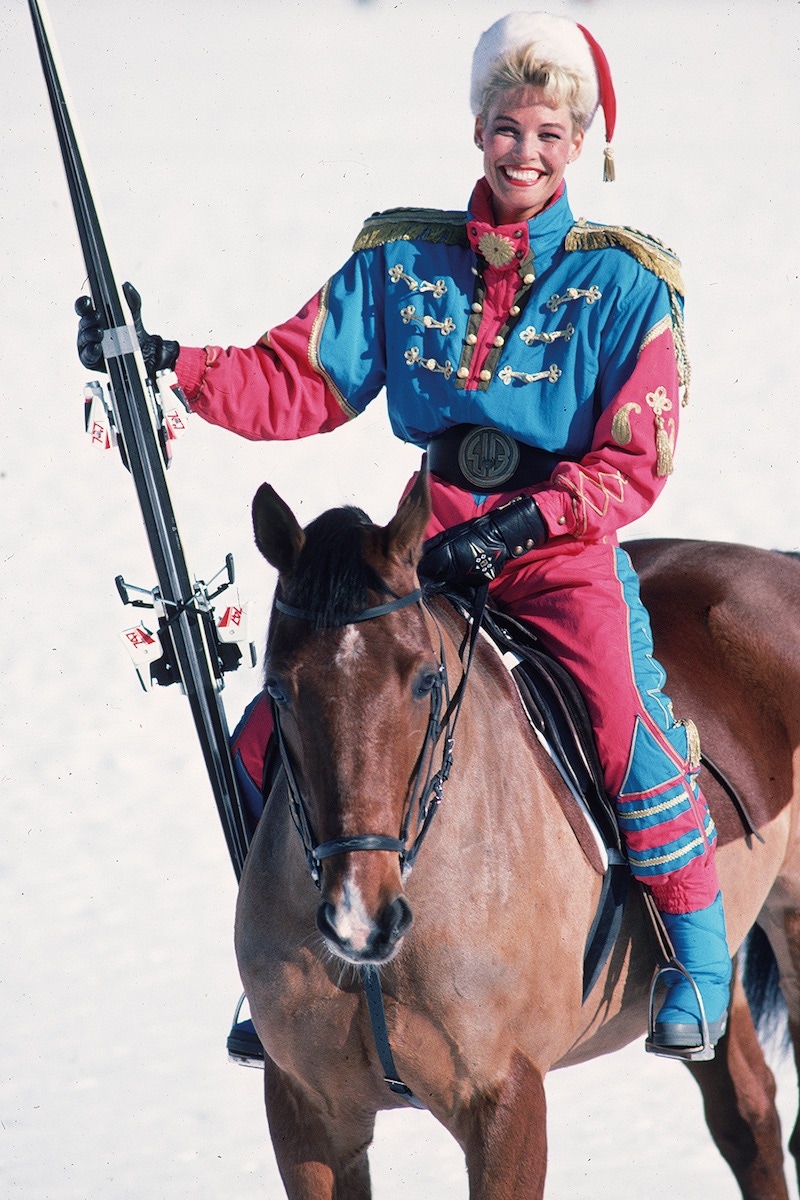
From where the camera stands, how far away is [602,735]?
2.53 metres

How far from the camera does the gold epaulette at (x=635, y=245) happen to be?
2678 millimetres

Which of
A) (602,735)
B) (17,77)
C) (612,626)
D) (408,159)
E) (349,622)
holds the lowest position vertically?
(602,735)

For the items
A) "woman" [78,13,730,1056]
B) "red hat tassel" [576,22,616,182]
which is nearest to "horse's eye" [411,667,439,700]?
"woman" [78,13,730,1056]

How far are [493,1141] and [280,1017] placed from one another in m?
0.41

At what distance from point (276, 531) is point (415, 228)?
3.62ft

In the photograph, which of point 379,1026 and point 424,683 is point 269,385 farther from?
point 379,1026

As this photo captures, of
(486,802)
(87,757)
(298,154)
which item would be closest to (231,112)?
(298,154)

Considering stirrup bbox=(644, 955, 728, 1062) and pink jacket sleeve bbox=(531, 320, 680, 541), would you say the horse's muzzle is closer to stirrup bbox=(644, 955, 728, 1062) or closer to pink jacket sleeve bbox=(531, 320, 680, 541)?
pink jacket sleeve bbox=(531, 320, 680, 541)

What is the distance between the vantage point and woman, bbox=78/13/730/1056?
253cm

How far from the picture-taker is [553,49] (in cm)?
258

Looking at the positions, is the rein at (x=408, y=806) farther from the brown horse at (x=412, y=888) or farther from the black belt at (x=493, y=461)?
the black belt at (x=493, y=461)

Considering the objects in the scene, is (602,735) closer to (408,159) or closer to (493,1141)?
(493,1141)

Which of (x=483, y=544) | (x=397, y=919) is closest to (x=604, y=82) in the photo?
(x=483, y=544)

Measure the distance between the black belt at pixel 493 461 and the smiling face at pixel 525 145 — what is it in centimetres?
48
